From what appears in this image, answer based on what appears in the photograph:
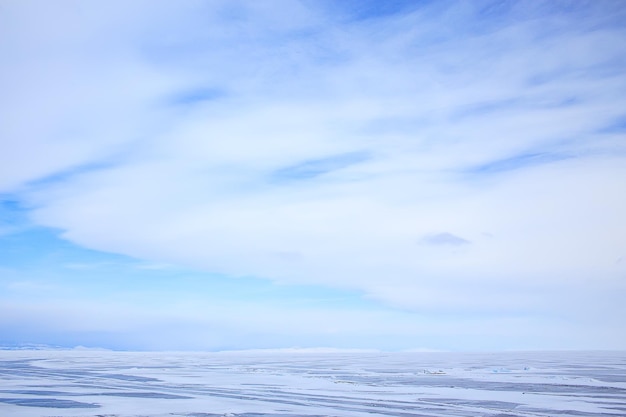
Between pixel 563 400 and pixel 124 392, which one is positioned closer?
pixel 563 400

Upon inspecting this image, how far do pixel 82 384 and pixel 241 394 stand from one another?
10.3 meters

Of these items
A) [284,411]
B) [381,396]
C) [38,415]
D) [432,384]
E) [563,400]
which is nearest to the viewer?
[38,415]

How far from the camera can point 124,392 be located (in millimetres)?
24703

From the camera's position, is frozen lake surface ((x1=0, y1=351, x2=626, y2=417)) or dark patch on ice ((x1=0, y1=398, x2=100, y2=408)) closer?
frozen lake surface ((x1=0, y1=351, x2=626, y2=417))

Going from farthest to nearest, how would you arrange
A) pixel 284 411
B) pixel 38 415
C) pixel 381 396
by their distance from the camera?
pixel 381 396
pixel 284 411
pixel 38 415

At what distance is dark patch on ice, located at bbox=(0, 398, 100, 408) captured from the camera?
19.3m

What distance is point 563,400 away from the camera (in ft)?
68.4

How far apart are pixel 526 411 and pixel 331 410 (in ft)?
19.9

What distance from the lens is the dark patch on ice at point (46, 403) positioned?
762 inches

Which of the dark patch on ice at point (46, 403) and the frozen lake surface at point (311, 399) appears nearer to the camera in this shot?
the frozen lake surface at point (311, 399)

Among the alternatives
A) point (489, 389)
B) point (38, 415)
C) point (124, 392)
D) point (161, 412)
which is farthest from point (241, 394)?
point (489, 389)

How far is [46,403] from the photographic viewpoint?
20.2 metres

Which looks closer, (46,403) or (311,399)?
(46,403)

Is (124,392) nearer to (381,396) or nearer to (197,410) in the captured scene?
(197,410)
